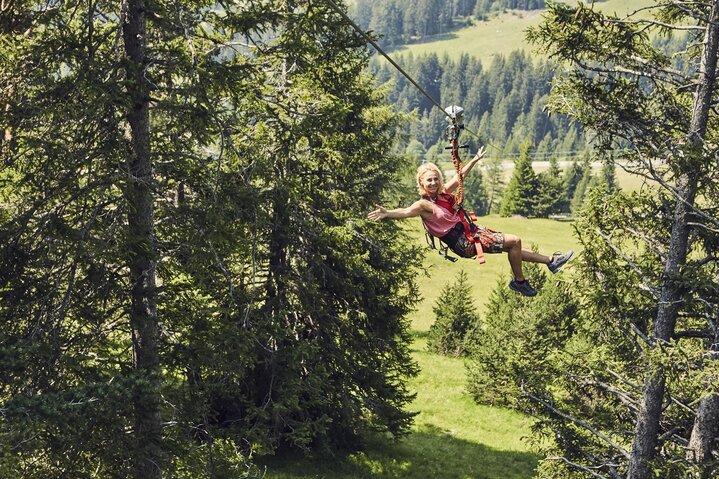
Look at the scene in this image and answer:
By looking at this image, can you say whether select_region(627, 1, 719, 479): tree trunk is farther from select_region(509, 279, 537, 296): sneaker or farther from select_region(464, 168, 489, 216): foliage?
select_region(464, 168, 489, 216): foliage

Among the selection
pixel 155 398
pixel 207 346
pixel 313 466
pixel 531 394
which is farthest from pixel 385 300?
pixel 155 398

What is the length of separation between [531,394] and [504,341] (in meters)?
17.4

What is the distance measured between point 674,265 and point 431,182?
4.05 meters

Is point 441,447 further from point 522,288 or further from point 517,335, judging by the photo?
point 522,288

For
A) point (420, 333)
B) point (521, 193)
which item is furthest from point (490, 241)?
point (521, 193)

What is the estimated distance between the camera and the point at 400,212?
305 inches

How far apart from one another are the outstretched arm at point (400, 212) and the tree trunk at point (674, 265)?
374 centimetres

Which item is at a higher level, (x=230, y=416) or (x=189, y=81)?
(x=189, y=81)

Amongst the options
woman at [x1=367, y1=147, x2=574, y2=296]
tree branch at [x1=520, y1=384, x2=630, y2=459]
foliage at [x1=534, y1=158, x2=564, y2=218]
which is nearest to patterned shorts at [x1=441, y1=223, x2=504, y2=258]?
woman at [x1=367, y1=147, x2=574, y2=296]

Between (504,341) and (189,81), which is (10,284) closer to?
(189,81)

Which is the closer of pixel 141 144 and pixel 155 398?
pixel 155 398

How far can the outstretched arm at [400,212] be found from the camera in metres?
7.59

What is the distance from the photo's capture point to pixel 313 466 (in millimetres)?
16438

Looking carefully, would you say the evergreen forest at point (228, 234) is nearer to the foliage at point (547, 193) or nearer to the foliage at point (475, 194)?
the foliage at point (547, 193)
